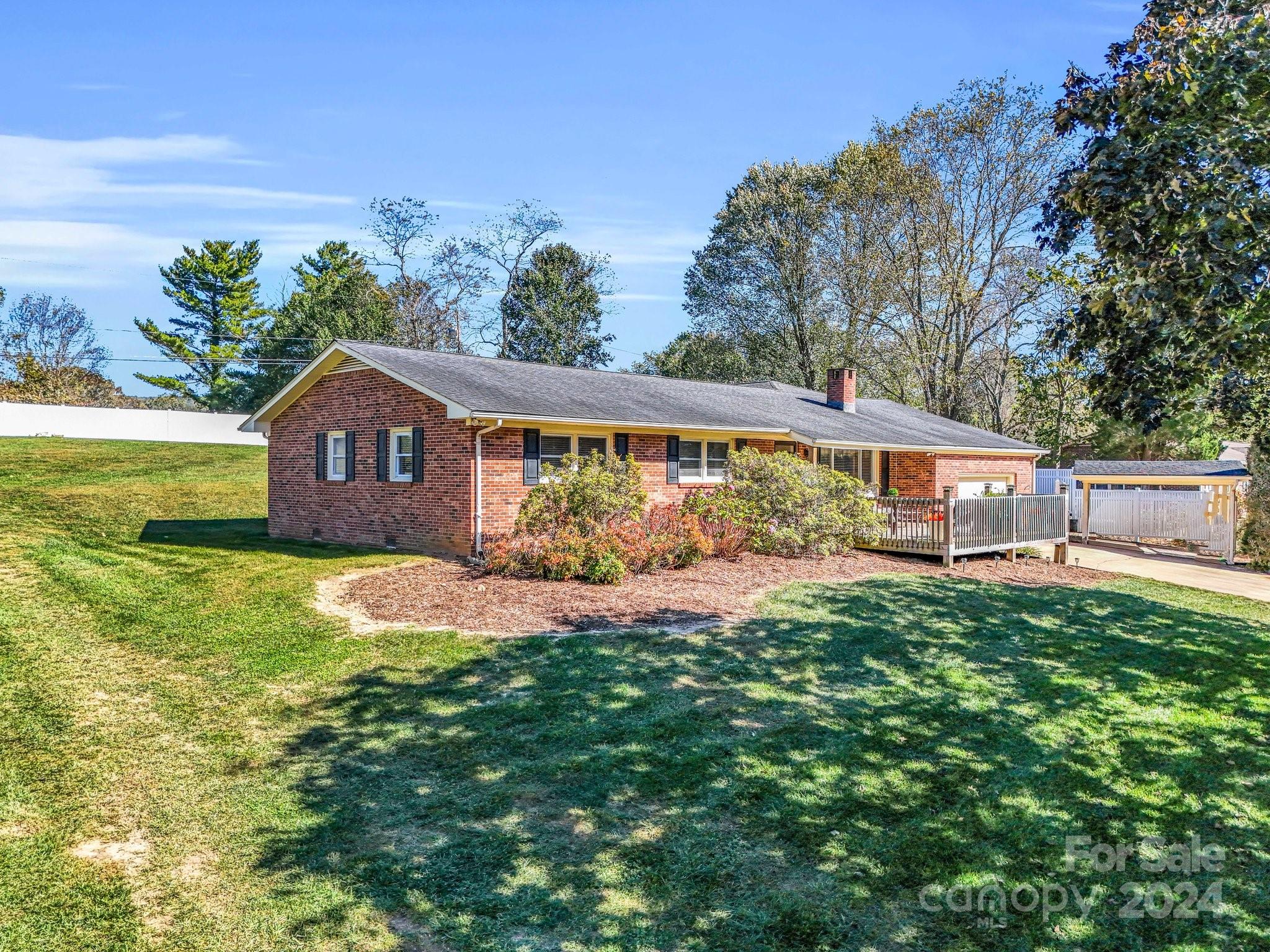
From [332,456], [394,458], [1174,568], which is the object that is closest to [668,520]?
[394,458]

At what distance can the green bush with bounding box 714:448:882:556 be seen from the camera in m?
16.4

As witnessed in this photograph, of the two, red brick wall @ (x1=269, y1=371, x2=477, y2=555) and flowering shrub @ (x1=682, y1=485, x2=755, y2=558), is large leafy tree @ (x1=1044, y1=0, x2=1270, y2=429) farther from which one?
red brick wall @ (x1=269, y1=371, x2=477, y2=555)

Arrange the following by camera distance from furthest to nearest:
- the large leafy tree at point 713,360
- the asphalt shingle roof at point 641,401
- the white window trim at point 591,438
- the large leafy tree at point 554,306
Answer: the large leafy tree at point 554,306
the large leafy tree at point 713,360
the white window trim at point 591,438
the asphalt shingle roof at point 641,401

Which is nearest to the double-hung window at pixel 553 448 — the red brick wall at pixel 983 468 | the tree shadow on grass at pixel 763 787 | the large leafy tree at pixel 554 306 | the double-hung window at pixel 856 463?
the tree shadow on grass at pixel 763 787

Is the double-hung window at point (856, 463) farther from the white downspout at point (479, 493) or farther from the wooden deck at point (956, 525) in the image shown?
the white downspout at point (479, 493)

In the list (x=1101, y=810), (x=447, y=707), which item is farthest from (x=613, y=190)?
(x=1101, y=810)

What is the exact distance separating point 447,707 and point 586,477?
7053mm

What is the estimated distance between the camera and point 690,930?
422cm

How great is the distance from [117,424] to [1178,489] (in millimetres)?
41803

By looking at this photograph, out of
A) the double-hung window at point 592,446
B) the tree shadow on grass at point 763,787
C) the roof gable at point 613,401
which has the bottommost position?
the tree shadow on grass at point 763,787

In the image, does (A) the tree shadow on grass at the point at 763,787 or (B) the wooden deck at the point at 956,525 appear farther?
(B) the wooden deck at the point at 956,525

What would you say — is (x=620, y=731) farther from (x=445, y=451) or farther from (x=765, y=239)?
(x=765, y=239)

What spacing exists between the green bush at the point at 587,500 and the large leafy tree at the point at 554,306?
3072cm

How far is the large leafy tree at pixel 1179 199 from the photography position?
651cm
